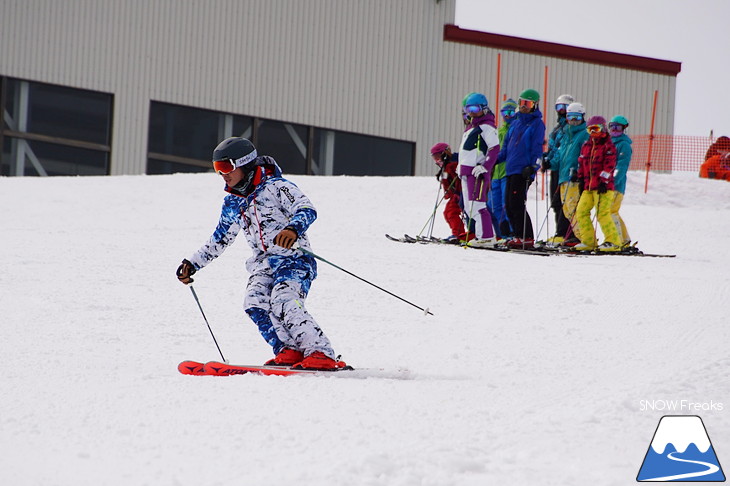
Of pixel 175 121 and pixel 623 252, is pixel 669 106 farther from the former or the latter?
pixel 623 252

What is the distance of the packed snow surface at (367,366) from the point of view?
3289 mm

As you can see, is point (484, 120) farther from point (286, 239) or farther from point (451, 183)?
point (286, 239)

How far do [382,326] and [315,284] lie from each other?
5.43 feet

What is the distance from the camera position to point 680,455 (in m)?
3.31

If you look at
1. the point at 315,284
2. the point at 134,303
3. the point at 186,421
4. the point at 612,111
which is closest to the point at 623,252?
the point at 315,284

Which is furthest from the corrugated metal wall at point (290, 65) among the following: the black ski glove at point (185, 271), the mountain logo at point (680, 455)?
the mountain logo at point (680, 455)

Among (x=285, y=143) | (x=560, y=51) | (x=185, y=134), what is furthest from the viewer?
(x=560, y=51)

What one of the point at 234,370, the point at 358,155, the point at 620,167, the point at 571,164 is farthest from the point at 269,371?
the point at 358,155

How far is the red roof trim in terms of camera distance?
25.1 meters

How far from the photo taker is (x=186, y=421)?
12.5ft

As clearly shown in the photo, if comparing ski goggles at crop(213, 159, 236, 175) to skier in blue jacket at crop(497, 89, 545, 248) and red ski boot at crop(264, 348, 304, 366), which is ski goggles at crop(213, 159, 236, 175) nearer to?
red ski boot at crop(264, 348, 304, 366)

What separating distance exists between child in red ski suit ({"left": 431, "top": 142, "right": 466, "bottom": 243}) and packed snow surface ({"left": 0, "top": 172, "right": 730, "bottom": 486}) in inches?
35.4

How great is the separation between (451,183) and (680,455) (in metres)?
7.88

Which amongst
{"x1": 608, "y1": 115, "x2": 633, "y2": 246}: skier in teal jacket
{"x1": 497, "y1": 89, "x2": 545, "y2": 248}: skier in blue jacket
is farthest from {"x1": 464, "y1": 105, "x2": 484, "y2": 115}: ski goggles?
{"x1": 608, "y1": 115, "x2": 633, "y2": 246}: skier in teal jacket
